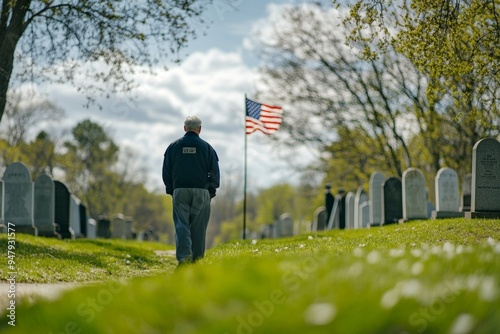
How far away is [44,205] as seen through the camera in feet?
75.1

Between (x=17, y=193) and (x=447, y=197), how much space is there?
12.6m

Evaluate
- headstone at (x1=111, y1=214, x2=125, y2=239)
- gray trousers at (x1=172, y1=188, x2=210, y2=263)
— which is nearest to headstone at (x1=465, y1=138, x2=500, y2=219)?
gray trousers at (x1=172, y1=188, x2=210, y2=263)

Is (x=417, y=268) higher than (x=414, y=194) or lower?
lower

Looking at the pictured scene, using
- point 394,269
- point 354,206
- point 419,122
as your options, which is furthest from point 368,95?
point 394,269

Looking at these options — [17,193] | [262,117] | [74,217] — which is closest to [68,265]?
[17,193]

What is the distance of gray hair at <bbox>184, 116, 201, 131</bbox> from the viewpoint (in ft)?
33.2

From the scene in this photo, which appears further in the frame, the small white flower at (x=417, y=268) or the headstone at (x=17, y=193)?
the headstone at (x=17, y=193)

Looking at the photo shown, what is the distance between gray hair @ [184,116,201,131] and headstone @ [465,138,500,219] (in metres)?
9.36

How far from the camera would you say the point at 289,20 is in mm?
36438

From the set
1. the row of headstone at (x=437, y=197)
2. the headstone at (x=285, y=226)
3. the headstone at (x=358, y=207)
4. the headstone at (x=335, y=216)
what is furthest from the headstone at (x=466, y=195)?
the headstone at (x=285, y=226)

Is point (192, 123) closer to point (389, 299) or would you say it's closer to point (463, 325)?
point (389, 299)

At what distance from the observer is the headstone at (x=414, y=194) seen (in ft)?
72.1

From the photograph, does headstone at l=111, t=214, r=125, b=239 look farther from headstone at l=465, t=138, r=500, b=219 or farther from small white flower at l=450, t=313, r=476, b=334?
small white flower at l=450, t=313, r=476, b=334

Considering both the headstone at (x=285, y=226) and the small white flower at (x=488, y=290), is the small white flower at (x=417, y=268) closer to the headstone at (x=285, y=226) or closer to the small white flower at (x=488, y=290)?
the small white flower at (x=488, y=290)
